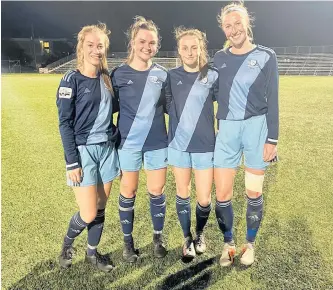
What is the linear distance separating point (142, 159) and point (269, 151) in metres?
1.09

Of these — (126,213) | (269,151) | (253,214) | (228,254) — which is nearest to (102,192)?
(126,213)

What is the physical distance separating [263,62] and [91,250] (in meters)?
2.17

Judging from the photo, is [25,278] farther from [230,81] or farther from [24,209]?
[230,81]

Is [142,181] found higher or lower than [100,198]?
lower

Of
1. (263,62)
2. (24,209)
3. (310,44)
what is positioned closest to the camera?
(263,62)

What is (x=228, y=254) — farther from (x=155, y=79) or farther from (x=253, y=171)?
(x=155, y=79)

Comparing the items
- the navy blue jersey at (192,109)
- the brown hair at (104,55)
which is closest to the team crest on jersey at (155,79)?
the navy blue jersey at (192,109)

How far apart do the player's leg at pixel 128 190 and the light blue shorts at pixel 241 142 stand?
0.70 meters

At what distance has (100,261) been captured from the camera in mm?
3170

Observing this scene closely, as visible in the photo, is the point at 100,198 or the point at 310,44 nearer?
the point at 100,198

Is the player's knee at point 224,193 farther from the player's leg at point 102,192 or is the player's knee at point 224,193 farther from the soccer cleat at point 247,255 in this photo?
the player's leg at point 102,192

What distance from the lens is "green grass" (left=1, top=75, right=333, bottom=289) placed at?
2.99 meters

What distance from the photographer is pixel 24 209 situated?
14.2 feet

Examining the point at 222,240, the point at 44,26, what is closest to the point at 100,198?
the point at 222,240
